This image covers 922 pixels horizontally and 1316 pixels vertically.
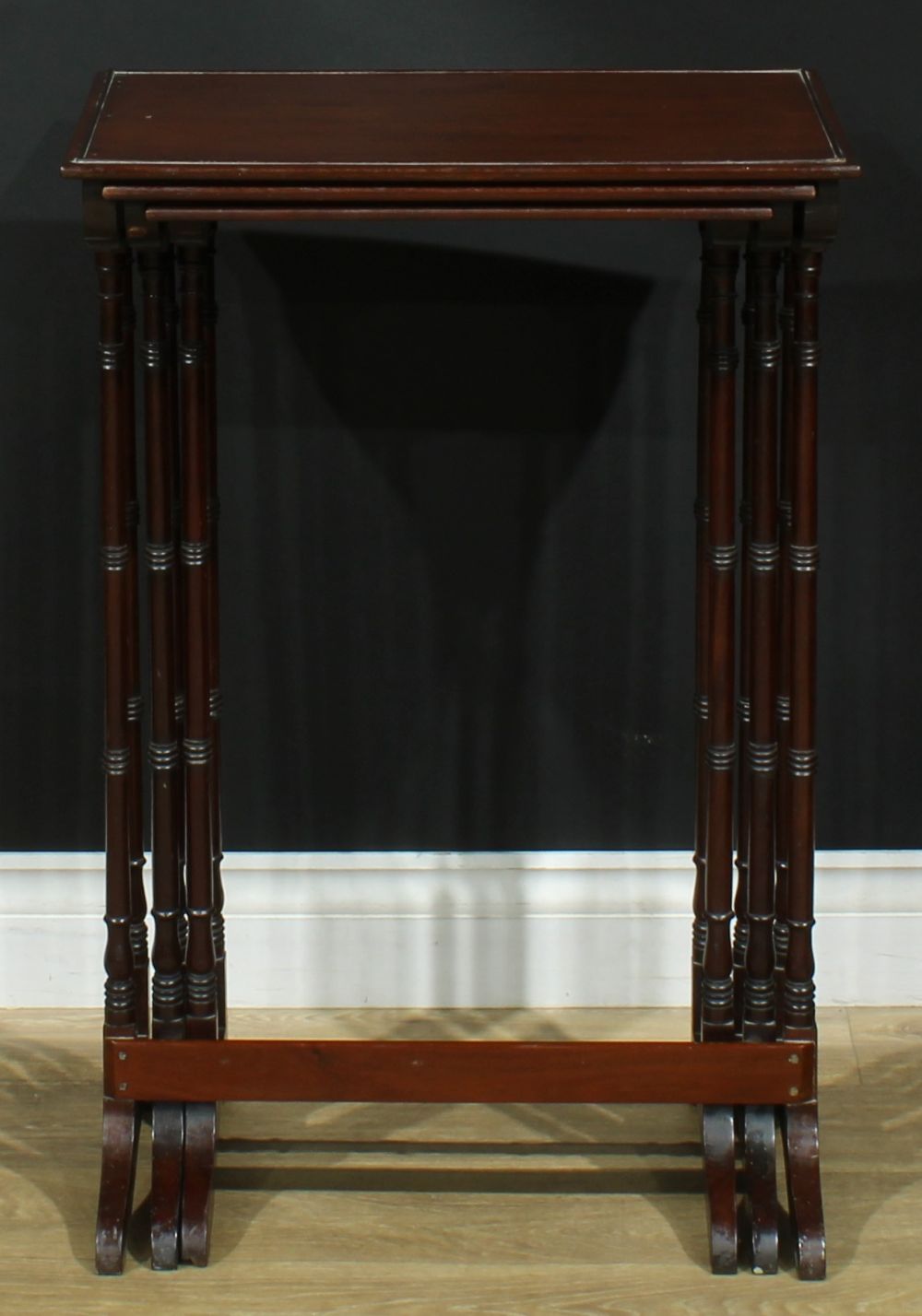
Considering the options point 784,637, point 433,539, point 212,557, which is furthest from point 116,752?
point 784,637

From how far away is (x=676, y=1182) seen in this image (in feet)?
7.97

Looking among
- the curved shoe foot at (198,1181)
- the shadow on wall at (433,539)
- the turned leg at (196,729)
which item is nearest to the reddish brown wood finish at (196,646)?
→ the turned leg at (196,729)

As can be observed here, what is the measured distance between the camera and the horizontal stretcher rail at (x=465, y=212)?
6.46ft

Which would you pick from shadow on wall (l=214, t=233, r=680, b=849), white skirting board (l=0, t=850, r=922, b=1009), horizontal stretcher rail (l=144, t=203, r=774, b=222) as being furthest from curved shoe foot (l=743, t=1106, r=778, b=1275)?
horizontal stretcher rail (l=144, t=203, r=774, b=222)

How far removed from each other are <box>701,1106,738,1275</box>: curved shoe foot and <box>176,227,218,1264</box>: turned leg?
616 mm

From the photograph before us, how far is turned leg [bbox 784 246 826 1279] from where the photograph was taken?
2109 mm

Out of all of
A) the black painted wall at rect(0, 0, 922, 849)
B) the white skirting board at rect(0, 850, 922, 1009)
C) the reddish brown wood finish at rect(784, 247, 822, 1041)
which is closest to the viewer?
the reddish brown wood finish at rect(784, 247, 822, 1041)

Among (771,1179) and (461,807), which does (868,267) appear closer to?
(461,807)

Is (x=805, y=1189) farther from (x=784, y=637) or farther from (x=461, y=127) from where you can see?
(x=461, y=127)

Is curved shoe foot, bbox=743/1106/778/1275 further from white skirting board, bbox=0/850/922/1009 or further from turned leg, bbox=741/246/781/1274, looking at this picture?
white skirting board, bbox=0/850/922/1009

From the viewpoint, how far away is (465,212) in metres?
1.96

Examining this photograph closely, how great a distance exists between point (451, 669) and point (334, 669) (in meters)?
0.18

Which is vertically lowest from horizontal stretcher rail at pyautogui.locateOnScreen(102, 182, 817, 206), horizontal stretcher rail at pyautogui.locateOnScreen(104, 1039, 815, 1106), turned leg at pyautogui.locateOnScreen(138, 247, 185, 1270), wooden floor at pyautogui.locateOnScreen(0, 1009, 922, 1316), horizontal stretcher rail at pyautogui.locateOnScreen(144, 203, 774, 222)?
wooden floor at pyautogui.locateOnScreen(0, 1009, 922, 1316)

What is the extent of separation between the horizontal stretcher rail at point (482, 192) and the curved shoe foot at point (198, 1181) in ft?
3.65
